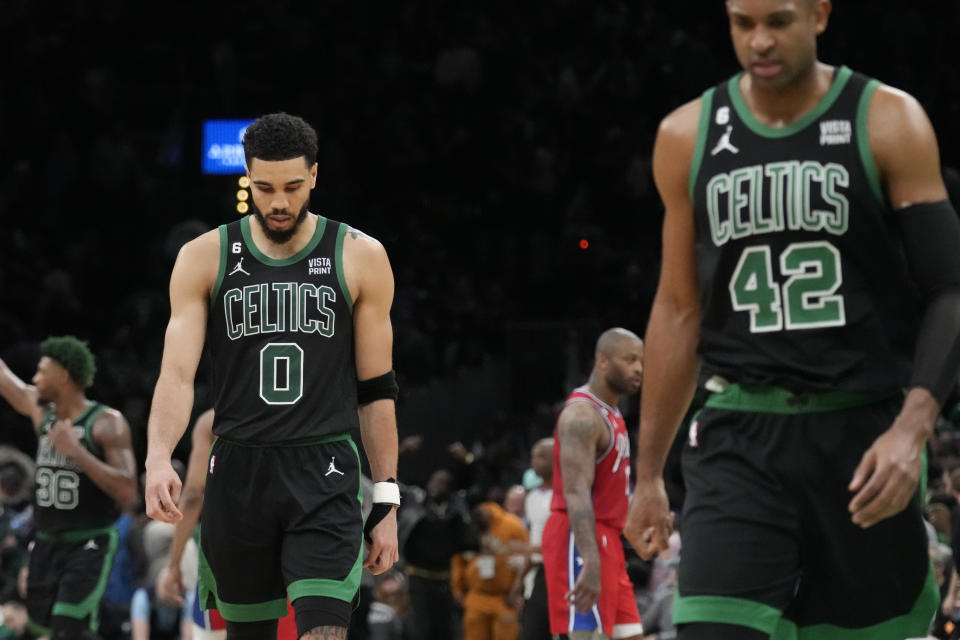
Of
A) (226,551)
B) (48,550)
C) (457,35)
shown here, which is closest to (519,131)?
(457,35)

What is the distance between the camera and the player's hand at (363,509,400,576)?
5.79 m

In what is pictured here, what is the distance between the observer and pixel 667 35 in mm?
19953

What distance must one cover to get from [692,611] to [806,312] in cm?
75

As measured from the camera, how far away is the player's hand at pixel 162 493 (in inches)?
202

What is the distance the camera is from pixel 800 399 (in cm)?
368

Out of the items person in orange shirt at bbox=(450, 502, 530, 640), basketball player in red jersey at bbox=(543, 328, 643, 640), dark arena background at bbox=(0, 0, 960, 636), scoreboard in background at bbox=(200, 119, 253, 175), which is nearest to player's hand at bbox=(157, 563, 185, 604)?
basketball player in red jersey at bbox=(543, 328, 643, 640)

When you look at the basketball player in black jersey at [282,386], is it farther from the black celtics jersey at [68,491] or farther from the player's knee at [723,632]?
the black celtics jersey at [68,491]

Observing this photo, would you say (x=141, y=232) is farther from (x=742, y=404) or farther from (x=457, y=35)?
(x=742, y=404)

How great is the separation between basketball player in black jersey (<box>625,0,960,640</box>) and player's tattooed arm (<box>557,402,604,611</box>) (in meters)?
3.98

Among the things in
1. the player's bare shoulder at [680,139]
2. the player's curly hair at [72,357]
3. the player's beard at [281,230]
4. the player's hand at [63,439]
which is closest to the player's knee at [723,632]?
the player's bare shoulder at [680,139]

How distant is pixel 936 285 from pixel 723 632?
3.07ft

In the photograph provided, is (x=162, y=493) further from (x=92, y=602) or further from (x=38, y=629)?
(x=38, y=629)

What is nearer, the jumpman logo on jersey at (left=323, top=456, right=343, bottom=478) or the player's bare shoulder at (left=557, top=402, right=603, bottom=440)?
the jumpman logo on jersey at (left=323, top=456, right=343, bottom=478)

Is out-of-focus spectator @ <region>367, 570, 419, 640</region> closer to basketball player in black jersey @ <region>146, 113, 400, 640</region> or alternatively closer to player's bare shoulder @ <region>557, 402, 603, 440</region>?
player's bare shoulder @ <region>557, 402, 603, 440</region>
